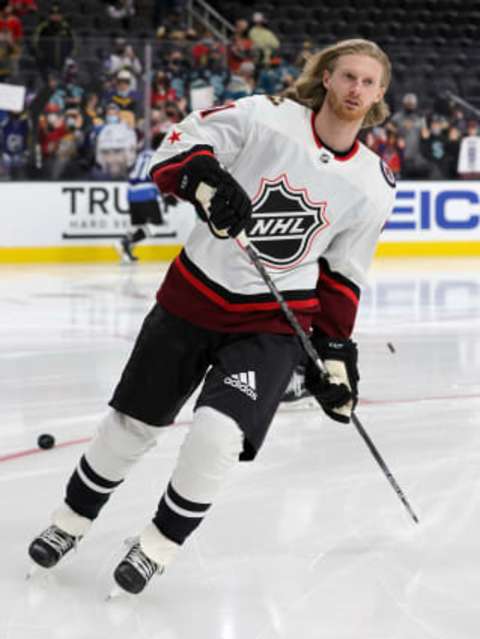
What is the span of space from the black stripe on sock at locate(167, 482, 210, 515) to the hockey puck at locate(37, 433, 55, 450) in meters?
1.55

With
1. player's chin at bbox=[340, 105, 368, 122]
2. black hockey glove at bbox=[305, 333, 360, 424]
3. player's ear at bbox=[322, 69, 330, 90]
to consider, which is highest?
player's ear at bbox=[322, 69, 330, 90]

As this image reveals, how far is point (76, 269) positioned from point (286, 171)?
25.8ft

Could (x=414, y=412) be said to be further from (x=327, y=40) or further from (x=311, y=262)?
(x=327, y=40)

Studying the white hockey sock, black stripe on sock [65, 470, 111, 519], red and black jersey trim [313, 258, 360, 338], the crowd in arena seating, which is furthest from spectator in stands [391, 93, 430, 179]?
the white hockey sock

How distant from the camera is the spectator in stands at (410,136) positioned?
12.1 m

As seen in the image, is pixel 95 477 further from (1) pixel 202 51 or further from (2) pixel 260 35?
(2) pixel 260 35

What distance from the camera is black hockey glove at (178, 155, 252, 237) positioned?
102 inches

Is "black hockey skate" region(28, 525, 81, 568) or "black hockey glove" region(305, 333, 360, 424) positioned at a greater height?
"black hockey glove" region(305, 333, 360, 424)

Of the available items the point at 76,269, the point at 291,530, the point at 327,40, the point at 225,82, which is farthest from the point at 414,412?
the point at 327,40

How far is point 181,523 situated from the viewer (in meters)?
2.66

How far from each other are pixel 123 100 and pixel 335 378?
8.71m

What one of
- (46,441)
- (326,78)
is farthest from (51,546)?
(46,441)

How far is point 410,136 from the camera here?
40.0 feet

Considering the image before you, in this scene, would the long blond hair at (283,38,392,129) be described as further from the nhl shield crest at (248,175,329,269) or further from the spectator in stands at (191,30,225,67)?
the spectator in stands at (191,30,225,67)
